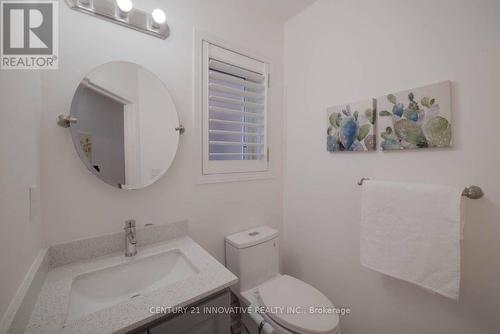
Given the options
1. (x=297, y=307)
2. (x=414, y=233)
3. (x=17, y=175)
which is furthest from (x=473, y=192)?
(x=17, y=175)

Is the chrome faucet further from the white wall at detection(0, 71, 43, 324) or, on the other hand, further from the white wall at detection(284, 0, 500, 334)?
the white wall at detection(284, 0, 500, 334)

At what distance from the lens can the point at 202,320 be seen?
78 centimetres

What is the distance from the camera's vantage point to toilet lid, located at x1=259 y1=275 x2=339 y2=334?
39.5 inches

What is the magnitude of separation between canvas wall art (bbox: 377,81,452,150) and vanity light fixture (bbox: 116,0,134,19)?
4.61 ft

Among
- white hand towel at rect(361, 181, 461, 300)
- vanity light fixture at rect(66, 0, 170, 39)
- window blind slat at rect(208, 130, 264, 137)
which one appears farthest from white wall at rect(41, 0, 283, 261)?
white hand towel at rect(361, 181, 461, 300)

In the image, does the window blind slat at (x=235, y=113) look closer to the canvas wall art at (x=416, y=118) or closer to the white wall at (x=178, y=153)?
the white wall at (x=178, y=153)

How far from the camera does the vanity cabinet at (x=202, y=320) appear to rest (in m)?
0.70

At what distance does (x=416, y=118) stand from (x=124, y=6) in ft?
5.07

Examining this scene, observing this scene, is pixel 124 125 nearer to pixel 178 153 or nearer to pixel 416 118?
pixel 178 153

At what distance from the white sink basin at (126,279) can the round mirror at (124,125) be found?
0.39 m

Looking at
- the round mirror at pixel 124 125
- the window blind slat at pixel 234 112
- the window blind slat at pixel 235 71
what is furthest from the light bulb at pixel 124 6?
the window blind slat at pixel 234 112

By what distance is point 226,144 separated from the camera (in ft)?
4.69

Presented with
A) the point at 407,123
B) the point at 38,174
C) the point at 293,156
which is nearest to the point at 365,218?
the point at 407,123

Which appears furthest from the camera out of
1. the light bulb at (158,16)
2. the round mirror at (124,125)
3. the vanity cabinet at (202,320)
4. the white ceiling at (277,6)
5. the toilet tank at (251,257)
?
the white ceiling at (277,6)
